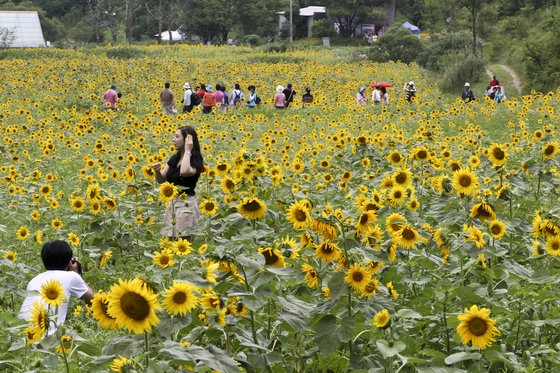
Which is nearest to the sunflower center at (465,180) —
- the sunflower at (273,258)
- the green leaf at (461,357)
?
the sunflower at (273,258)

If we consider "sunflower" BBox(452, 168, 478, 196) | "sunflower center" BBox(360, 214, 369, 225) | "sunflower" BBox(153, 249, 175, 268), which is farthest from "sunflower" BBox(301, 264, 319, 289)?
"sunflower" BBox(452, 168, 478, 196)

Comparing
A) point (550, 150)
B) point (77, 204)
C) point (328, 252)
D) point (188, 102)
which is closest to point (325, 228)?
point (328, 252)

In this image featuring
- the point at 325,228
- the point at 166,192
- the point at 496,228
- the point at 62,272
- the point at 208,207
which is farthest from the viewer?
the point at 166,192

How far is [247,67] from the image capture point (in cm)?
3038

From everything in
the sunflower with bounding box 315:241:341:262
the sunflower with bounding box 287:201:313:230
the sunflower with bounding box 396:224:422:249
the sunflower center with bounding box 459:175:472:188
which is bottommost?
the sunflower with bounding box 396:224:422:249

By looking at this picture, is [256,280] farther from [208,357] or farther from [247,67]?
[247,67]

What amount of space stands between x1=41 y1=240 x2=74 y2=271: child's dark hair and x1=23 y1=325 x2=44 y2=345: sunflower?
1.83 metres

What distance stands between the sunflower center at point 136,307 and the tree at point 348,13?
5540cm

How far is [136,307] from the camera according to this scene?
2201 mm

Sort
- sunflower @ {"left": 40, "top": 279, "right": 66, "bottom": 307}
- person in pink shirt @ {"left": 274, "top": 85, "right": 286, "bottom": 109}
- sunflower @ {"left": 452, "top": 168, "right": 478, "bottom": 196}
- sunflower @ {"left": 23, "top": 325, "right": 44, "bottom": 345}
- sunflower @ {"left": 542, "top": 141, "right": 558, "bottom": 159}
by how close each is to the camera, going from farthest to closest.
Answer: person in pink shirt @ {"left": 274, "top": 85, "right": 286, "bottom": 109} → sunflower @ {"left": 542, "top": 141, "right": 558, "bottom": 159} → sunflower @ {"left": 452, "top": 168, "right": 478, "bottom": 196} → sunflower @ {"left": 40, "top": 279, "right": 66, "bottom": 307} → sunflower @ {"left": 23, "top": 325, "right": 44, "bottom": 345}

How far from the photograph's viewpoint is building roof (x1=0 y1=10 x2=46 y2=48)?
5347 centimetres

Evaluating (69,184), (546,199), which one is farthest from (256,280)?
(69,184)

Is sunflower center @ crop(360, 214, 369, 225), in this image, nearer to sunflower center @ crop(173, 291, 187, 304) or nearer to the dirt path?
sunflower center @ crop(173, 291, 187, 304)

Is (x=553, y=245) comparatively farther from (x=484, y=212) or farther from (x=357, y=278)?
(x=357, y=278)
